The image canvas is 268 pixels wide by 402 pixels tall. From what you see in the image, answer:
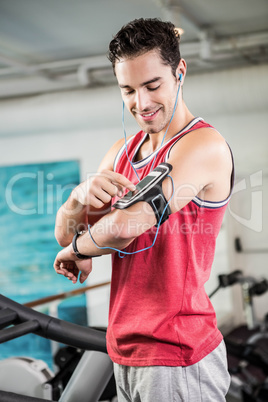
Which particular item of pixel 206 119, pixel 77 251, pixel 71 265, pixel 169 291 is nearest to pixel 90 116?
pixel 206 119

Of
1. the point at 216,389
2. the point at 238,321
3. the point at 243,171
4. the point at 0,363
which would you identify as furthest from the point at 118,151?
the point at 238,321

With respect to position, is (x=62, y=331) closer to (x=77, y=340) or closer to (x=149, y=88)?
(x=77, y=340)

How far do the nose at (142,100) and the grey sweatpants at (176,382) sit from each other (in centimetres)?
66

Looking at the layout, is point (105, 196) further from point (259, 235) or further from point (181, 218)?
point (259, 235)

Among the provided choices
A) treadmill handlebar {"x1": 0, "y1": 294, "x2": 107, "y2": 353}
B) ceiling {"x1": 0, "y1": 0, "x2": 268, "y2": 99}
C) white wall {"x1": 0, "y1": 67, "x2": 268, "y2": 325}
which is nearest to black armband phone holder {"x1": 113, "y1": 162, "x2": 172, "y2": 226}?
treadmill handlebar {"x1": 0, "y1": 294, "x2": 107, "y2": 353}

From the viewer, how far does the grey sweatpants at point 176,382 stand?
1229 mm

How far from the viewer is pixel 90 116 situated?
229 inches

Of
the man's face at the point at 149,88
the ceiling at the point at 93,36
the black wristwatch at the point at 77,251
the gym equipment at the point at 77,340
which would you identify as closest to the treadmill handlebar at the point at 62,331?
the gym equipment at the point at 77,340

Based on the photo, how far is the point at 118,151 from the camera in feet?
4.88

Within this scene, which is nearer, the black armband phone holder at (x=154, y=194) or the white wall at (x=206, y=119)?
the black armband phone holder at (x=154, y=194)

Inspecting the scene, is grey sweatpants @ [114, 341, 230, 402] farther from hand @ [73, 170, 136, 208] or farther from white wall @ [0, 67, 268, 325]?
white wall @ [0, 67, 268, 325]

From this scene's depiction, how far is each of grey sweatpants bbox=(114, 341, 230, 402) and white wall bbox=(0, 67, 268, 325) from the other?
4108 millimetres

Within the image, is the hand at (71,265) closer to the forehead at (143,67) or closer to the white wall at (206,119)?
the forehead at (143,67)

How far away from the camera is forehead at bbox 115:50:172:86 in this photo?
1197 millimetres
